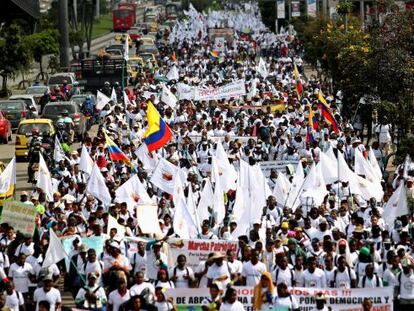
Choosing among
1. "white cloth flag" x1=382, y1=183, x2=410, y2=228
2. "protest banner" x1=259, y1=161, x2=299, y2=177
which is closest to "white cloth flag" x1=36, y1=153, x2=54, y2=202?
"protest banner" x1=259, y1=161, x2=299, y2=177

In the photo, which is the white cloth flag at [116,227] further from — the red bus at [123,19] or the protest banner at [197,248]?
the red bus at [123,19]

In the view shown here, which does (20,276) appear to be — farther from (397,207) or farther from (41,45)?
(41,45)

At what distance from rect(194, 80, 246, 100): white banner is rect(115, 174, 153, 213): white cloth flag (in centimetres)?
1540

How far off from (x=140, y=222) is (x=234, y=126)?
14755 mm

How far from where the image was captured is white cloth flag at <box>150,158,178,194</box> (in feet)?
82.5

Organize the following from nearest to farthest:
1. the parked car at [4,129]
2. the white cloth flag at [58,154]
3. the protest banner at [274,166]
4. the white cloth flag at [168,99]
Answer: the protest banner at [274,166]
the white cloth flag at [58,154]
the white cloth flag at [168,99]
the parked car at [4,129]

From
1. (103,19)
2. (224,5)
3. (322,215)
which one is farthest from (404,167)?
(224,5)

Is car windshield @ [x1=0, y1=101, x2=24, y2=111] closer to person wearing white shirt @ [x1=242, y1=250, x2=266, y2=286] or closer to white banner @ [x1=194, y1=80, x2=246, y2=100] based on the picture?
white banner @ [x1=194, y1=80, x2=246, y2=100]

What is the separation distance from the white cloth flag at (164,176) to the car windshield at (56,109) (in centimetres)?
1653

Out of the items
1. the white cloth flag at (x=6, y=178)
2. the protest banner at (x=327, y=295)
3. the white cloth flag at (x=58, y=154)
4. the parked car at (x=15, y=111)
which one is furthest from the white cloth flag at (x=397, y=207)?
the parked car at (x=15, y=111)

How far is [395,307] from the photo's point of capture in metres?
18.5

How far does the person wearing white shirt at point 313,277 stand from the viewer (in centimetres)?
1819

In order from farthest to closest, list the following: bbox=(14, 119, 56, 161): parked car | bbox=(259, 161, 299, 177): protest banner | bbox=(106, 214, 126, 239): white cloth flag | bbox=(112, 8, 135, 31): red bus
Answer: bbox=(112, 8, 135, 31): red bus, bbox=(14, 119, 56, 161): parked car, bbox=(259, 161, 299, 177): protest banner, bbox=(106, 214, 126, 239): white cloth flag

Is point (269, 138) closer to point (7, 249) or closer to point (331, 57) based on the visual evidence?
point (7, 249)
